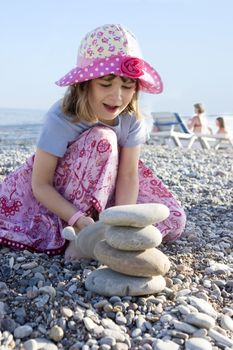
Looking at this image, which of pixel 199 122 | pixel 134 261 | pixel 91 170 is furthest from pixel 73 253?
pixel 199 122

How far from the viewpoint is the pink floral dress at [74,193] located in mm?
2764

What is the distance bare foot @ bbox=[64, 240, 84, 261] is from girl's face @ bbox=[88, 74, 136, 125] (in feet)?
2.20

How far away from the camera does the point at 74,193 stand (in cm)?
282

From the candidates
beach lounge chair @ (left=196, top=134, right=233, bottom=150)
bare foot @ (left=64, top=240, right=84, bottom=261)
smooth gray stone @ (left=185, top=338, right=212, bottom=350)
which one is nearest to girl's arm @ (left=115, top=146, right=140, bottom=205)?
bare foot @ (left=64, top=240, right=84, bottom=261)

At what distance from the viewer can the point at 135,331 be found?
1938 mm

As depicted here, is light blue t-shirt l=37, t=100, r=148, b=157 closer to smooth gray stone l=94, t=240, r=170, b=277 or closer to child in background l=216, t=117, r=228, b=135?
smooth gray stone l=94, t=240, r=170, b=277

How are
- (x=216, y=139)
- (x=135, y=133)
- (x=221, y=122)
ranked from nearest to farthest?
(x=135, y=133) → (x=221, y=122) → (x=216, y=139)

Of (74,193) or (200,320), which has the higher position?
(74,193)

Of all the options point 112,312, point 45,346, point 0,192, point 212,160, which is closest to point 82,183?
point 0,192

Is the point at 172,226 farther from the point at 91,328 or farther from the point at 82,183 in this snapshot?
the point at 91,328

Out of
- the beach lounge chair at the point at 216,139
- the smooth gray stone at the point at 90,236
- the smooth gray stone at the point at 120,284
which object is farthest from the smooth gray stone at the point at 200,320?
the beach lounge chair at the point at 216,139

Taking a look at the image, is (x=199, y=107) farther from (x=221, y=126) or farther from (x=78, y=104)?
(x=78, y=104)

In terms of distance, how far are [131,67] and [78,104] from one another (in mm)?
336

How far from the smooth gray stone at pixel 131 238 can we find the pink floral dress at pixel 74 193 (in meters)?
0.50
